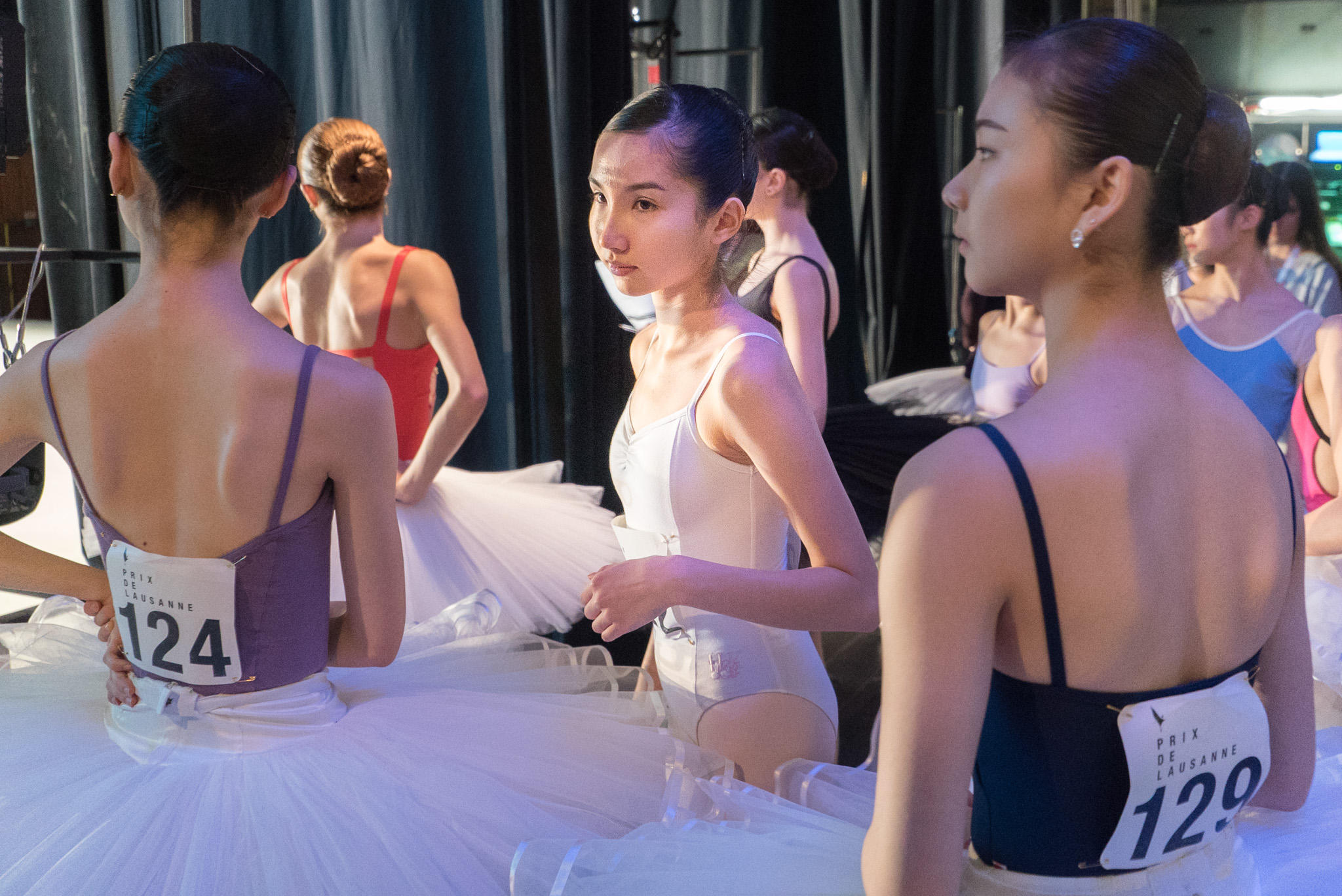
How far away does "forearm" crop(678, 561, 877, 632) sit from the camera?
115 centimetres

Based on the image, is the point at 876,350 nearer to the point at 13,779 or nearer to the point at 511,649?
the point at 511,649

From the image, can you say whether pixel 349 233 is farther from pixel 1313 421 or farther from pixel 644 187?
pixel 1313 421

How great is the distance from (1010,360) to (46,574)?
3.49m

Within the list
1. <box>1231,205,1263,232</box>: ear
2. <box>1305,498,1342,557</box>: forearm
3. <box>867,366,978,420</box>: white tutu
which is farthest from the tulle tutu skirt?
<box>867,366,978,420</box>: white tutu

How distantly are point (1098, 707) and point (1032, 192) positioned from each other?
1.22 feet

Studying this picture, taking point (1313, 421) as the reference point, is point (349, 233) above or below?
above

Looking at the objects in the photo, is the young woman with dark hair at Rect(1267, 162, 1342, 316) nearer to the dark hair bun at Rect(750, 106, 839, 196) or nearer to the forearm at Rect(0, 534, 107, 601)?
the dark hair bun at Rect(750, 106, 839, 196)

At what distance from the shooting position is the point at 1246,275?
233 cm

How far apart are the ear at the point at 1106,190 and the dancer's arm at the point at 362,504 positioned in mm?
717

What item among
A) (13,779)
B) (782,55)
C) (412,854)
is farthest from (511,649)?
(782,55)

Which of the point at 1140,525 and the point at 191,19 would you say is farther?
the point at 191,19

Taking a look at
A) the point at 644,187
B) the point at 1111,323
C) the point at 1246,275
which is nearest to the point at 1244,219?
the point at 1246,275

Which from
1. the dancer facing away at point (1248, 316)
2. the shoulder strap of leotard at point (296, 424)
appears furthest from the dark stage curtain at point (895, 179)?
the shoulder strap of leotard at point (296, 424)

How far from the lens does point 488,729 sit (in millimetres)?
1354
